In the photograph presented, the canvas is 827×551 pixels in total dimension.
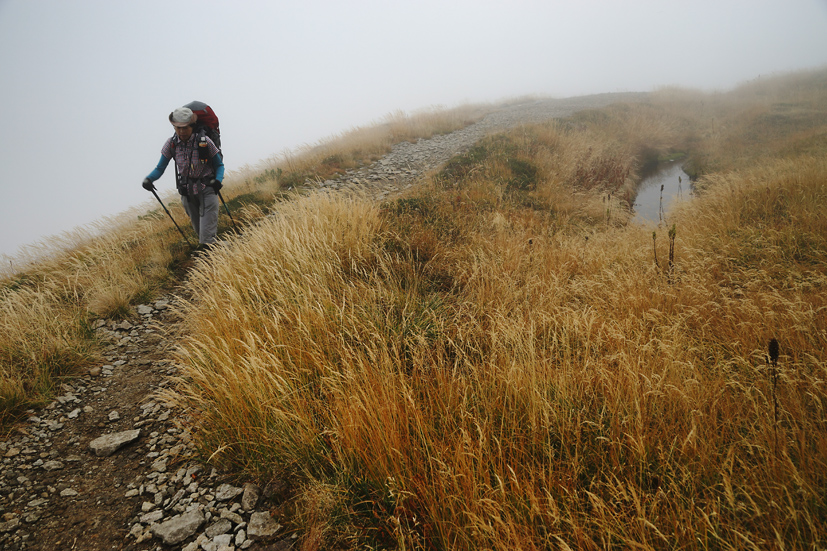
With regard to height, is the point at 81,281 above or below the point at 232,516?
above

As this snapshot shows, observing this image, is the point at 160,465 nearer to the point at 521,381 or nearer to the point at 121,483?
the point at 121,483

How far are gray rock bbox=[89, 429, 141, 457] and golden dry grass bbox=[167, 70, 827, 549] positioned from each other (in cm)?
40

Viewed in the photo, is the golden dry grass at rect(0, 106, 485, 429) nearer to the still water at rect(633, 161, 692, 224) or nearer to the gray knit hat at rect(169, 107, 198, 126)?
the gray knit hat at rect(169, 107, 198, 126)

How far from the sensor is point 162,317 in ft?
15.8

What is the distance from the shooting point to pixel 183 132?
5.43 metres

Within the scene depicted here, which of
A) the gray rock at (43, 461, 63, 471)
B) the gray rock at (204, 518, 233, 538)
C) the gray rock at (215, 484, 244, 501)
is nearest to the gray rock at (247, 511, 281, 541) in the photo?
the gray rock at (204, 518, 233, 538)

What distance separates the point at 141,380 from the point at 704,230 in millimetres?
8384

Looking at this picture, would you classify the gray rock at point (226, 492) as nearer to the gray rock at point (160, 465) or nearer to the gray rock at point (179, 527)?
the gray rock at point (179, 527)

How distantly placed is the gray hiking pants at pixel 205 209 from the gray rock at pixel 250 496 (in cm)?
496

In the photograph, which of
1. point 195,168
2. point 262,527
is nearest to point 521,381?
point 262,527

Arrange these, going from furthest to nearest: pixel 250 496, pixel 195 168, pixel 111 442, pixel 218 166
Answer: pixel 218 166 < pixel 195 168 < pixel 111 442 < pixel 250 496

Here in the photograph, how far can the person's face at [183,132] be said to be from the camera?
5373mm

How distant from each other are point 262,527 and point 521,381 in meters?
1.85

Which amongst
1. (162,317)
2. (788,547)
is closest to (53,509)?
(162,317)
